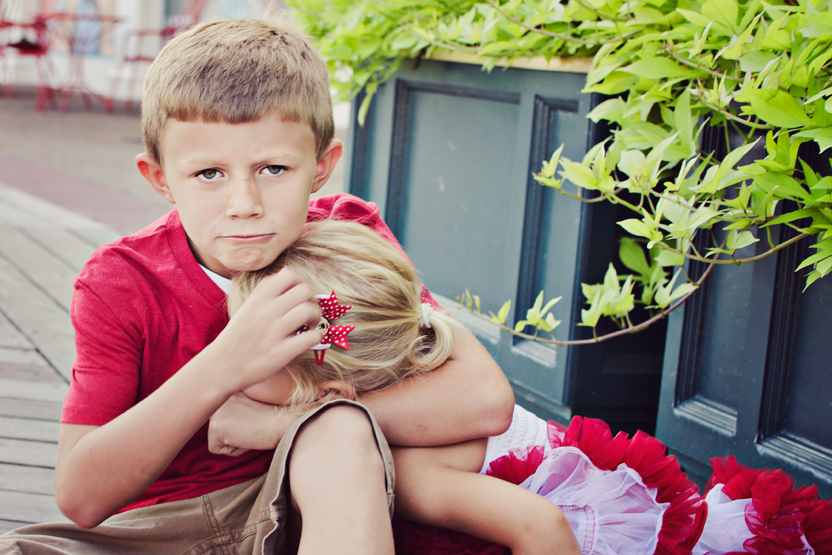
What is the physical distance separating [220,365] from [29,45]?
9387 millimetres

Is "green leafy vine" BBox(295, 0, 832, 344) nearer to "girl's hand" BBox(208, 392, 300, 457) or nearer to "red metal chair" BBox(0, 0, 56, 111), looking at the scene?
"girl's hand" BBox(208, 392, 300, 457)

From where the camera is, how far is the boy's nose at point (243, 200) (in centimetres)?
119

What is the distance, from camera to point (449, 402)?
4.24 feet

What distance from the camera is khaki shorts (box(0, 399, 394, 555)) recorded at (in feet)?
3.70

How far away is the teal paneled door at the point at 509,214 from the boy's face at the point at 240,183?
78 cm

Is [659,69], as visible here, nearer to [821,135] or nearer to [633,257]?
[821,135]

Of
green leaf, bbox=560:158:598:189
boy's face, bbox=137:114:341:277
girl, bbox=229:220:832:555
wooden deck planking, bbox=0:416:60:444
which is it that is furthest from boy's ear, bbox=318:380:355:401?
wooden deck planking, bbox=0:416:60:444

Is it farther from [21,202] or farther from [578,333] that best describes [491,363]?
[21,202]

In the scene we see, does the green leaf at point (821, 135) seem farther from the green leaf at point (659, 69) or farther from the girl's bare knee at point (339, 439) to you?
the girl's bare knee at point (339, 439)

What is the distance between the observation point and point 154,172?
132 centimetres

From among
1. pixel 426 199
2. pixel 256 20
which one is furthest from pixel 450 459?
pixel 426 199

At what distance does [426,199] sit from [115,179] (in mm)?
3977

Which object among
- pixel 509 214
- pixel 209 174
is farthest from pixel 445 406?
pixel 509 214

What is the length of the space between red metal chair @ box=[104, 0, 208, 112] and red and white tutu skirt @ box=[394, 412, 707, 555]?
9116 millimetres
